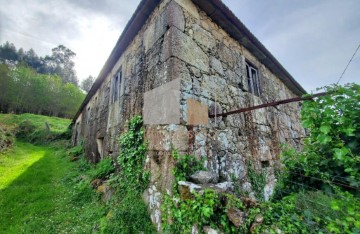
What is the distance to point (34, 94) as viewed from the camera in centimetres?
2267

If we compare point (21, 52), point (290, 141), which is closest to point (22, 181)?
point (290, 141)

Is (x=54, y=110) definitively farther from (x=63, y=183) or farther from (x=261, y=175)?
(x=261, y=175)

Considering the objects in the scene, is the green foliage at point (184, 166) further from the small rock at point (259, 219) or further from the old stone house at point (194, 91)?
the small rock at point (259, 219)

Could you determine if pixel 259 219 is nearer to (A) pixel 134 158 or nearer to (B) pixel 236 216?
(B) pixel 236 216

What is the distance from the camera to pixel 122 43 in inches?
189

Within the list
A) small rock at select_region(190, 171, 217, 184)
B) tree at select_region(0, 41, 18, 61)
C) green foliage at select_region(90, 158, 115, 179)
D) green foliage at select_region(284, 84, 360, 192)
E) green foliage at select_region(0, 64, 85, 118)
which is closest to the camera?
green foliage at select_region(284, 84, 360, 192)

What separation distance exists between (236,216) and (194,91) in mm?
1844

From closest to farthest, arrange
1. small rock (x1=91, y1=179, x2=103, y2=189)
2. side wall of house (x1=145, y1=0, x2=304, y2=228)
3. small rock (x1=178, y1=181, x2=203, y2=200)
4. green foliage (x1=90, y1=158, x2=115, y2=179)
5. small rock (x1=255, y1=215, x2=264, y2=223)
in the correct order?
small rock (x1=255, y1=215, x2=264, y2=223) → small rock (x1=178, y1=181, x2=203, y2=200) → side wall of house (x1=145, y1=0, x2=304, y2=228) → small rock (x1=91, y1=179, x2=103, y2=189) → green foliage (x1=90, y1=158, x2=115, y2=179)

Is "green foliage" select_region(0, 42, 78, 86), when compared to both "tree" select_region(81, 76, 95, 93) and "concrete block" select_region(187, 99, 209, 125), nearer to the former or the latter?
"tree" select_region(81, 76, 95, 93)

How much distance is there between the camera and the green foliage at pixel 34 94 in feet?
68.3

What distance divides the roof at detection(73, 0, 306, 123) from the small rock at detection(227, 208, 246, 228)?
352 centimetres

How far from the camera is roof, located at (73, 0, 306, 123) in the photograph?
343 cm

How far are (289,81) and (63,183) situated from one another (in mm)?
8744

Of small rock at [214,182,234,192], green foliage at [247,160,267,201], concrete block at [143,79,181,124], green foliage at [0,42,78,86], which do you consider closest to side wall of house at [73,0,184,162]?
concrete block at [143,79,181,124]
